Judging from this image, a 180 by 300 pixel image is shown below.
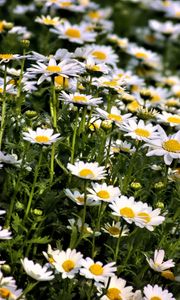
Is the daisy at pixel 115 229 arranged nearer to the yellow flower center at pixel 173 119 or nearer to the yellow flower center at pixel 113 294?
the yellow flower center at pixel 113 294

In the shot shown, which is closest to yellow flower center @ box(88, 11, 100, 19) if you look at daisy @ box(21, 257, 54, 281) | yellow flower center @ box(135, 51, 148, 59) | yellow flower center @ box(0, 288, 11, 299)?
yellow flower center @ box(135, 51, 148, 59)

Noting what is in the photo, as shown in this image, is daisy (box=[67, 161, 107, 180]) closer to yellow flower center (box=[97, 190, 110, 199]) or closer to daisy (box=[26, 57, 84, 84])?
yellow flower center (box=[97, 190, 110, 199])

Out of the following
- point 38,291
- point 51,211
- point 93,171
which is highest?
point 93,171

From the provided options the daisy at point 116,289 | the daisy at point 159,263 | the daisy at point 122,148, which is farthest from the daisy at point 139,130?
the daisy at point 116,289

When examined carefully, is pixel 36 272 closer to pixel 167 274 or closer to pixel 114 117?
pixel 167 274

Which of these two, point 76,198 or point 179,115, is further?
point 179,115

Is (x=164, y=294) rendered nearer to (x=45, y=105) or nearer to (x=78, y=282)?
(x=78, y=282)

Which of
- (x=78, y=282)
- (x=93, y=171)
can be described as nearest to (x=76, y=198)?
(x=93, y=171)
